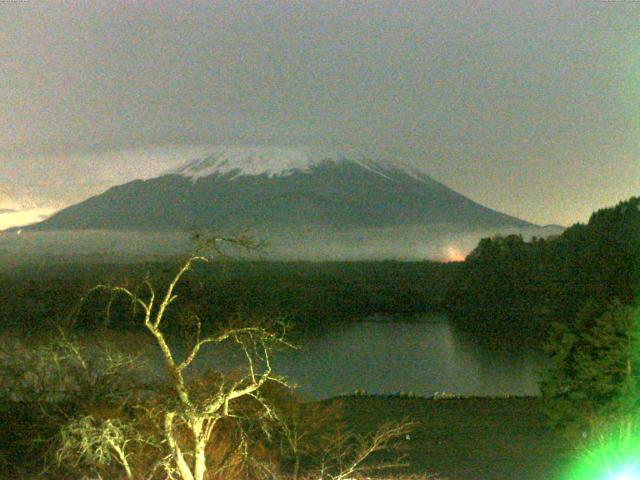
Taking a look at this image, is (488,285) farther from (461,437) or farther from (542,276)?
(461,437)

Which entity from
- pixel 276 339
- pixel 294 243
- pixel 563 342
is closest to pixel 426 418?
pixel 563 342

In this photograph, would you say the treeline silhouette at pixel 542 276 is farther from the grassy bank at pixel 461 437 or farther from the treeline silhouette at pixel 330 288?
the grassy bank at pixel 461 437

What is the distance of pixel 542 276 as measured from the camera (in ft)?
141

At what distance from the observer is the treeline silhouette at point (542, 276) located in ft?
119

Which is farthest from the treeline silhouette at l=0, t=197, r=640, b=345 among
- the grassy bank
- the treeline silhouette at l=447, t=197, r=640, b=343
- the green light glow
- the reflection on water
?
the green light glow

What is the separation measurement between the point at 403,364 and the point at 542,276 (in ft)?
62.6

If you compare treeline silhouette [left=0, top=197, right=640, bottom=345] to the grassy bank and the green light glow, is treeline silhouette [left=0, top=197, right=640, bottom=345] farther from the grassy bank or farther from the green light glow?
the green light glow

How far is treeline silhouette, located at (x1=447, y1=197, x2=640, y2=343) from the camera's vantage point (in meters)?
36.4

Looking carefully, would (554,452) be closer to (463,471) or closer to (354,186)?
(463,471)

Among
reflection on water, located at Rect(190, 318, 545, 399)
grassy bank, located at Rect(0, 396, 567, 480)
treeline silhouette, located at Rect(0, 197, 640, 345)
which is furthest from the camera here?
treeline silhouette, located at Rect(0, 197, 640, 345)

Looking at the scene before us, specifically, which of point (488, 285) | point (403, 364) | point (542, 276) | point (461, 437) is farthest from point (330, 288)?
point (461, 437)

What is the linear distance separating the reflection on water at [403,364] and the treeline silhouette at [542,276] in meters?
5.09

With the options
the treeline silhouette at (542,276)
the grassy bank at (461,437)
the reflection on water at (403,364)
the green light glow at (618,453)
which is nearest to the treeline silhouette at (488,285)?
→ the treeline silhouette at (542,276)

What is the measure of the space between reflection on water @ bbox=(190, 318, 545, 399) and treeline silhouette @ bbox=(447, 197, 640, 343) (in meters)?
5.09
